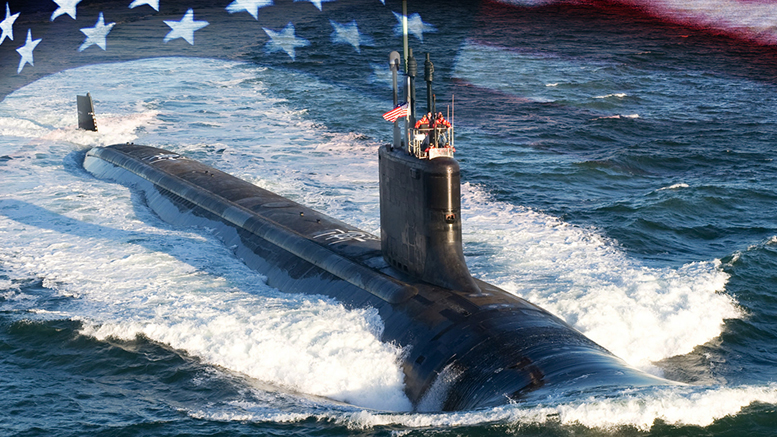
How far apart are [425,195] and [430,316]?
7.52 feet

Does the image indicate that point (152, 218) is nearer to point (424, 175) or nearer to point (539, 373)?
point (424, 175)

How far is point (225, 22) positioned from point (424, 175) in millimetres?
74860

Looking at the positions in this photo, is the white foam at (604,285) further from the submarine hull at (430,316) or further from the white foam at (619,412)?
the white foam at (619,412)

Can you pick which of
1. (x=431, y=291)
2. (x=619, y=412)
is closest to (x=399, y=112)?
(x=431, y=291)

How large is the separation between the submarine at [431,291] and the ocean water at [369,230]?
60 cm

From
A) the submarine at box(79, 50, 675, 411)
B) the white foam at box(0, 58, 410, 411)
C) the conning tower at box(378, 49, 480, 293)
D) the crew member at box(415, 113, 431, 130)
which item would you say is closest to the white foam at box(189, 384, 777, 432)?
the submarine at box(79, 50, 675, 411)

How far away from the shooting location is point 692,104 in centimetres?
4334

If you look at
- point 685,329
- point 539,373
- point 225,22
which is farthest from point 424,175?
point 225,22

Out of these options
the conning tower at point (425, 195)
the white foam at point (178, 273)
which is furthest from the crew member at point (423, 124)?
the white foam at point (178, 273)

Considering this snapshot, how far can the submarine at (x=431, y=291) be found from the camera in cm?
1355

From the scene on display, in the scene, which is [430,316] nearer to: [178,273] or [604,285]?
[604,285]

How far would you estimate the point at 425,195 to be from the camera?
15.5 m
